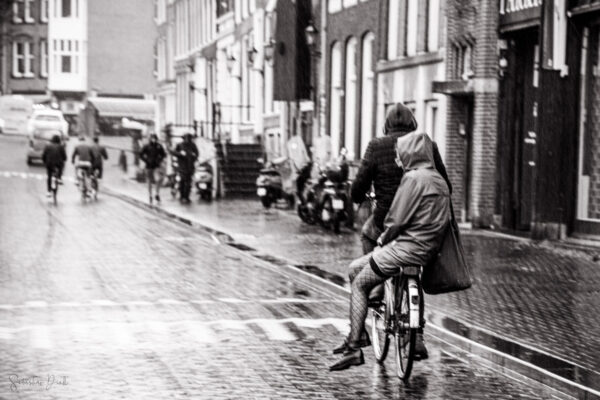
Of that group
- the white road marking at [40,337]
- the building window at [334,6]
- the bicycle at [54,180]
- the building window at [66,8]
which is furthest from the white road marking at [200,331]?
the building window at [66,8]

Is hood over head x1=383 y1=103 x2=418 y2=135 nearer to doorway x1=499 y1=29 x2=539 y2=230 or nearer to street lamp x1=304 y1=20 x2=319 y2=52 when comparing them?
doorway x1=499 y1=29 x2=539 y2=230

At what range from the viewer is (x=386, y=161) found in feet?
33.8

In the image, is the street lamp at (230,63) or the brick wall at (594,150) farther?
the street lamp at (230,63)

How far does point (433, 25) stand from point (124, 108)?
61718 millimetres

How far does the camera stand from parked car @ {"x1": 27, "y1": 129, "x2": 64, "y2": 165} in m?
58.4

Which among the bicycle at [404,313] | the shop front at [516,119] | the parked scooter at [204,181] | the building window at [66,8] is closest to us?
the bicycle at [404,313]

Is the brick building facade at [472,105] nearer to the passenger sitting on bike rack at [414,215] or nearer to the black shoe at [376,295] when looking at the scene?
the black shoe at [376,295]

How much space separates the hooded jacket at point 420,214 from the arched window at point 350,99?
2530cm

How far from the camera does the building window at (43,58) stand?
313 ft

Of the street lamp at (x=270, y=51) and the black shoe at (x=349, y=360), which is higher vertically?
the street lamp at (x=270, y=51)

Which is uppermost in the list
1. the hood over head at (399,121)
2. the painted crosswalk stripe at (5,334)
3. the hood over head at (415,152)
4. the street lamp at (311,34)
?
the street lamp at (311,34)

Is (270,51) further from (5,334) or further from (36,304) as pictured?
(5,334)

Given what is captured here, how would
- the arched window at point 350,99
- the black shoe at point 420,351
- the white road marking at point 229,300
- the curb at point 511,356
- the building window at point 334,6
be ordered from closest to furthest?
the curb at point 511,356 → the black shoe at point 420,351 → the white road marking at point 229,300 → the arched window at point 350,99 → the building window at point 334,6

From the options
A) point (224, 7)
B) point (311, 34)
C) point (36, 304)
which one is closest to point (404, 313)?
point (36, 304)
